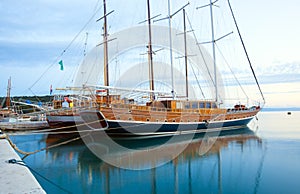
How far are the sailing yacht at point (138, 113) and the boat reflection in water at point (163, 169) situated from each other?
1819mm

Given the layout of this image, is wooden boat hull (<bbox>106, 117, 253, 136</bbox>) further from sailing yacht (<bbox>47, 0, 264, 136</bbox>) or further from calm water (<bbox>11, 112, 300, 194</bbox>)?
calm water (<bbox>11, 112, 300, 194</bbox>)

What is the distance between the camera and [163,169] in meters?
10.7

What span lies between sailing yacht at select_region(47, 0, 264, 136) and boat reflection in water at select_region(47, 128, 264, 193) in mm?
1819

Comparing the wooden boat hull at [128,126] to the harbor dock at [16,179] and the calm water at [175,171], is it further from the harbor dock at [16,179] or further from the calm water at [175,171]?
the harbor dock at [16,179]

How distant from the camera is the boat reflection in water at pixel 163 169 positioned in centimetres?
851

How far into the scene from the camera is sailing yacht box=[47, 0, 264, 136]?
16812mm

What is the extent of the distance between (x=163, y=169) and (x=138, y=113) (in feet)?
24.1

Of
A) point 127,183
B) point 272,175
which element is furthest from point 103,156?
point 272,175

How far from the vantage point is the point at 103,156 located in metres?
13.5

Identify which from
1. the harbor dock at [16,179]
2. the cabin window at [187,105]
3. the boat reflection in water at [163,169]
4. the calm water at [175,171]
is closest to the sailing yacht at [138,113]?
the cabin window at [187,105]

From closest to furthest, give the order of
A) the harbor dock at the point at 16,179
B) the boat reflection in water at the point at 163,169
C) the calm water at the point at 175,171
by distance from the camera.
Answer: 1. the harbor dock at the point at 16,179
2. the calm water at the point at 175,171
3. the boat reflection in water at the point at 163,169

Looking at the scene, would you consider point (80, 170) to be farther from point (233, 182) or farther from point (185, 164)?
point (233, 182)

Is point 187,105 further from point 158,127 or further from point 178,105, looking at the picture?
point 158,127

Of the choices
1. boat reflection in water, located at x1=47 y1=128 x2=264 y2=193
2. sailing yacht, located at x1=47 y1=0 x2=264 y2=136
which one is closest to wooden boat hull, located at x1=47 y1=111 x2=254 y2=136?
sailing yacht, located at x1=47 y1=0 x2=264 y2=136
